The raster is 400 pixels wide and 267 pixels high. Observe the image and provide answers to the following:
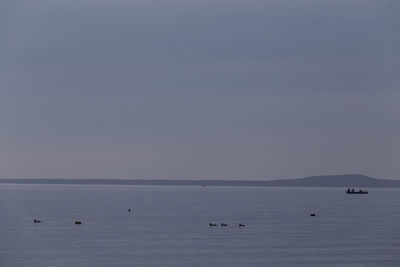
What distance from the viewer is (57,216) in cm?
15738

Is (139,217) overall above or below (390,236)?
above

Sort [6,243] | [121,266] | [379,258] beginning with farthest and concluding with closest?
[6,243]
[379,258]
[121,266]

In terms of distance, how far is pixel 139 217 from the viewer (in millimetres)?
154875

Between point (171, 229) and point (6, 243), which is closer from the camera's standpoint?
point (6, 243)

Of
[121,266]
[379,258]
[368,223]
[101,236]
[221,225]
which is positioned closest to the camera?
[121,266]

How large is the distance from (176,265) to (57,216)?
271 ft

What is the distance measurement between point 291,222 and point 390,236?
30418mm

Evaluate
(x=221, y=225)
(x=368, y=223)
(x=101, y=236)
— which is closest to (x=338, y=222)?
(x=368, y=223)

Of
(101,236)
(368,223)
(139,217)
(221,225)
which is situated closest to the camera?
(101,236)

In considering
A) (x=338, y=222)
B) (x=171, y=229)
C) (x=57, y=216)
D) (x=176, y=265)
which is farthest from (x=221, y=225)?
(x=176, y=265)

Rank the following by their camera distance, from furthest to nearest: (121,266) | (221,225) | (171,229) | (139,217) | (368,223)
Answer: (139,217), (368,223), (221,225), (171,229), (121,266)

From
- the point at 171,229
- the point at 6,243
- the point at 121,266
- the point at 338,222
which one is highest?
the point at 338,222

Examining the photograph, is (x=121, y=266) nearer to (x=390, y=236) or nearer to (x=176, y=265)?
(x=176, y=265)

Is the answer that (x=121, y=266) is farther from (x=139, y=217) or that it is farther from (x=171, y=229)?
(x=139, y=217)
